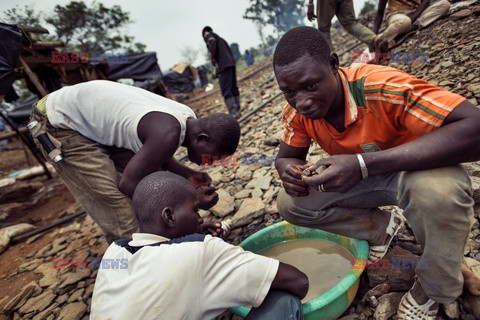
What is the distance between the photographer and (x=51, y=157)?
2002 mm

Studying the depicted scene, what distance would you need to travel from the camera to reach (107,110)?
192 cm

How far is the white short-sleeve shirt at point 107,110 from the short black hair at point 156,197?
0.50 metres

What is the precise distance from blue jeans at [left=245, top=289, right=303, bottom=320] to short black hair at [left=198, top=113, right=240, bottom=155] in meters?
1.09

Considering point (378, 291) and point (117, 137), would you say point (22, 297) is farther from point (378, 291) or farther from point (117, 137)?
point (378, 291)

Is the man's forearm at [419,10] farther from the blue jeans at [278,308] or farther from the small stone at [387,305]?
the blue jeans at [278,308]

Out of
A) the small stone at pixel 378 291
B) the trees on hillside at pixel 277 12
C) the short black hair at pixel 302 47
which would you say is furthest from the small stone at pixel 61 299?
the trees on hillside at pixel 277 12

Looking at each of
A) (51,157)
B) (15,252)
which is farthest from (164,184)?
(15,252)

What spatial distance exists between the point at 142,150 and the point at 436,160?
1.54 m

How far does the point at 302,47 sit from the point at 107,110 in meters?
1.35

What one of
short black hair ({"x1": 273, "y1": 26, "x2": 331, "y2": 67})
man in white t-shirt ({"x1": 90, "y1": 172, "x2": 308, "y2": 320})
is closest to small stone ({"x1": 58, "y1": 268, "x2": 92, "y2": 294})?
man in white t-shirt ({"x1": 90, "y1": 172, "x2": 308, "y2": 320})

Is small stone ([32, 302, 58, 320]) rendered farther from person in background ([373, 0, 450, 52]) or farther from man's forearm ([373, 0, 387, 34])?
man's forearm ([373, 0, 387, 34])

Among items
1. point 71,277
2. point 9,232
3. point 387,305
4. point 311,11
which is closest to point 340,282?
point 387,305

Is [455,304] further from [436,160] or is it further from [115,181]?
[115,181]

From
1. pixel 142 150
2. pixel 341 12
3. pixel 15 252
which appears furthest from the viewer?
pixel 341 12
